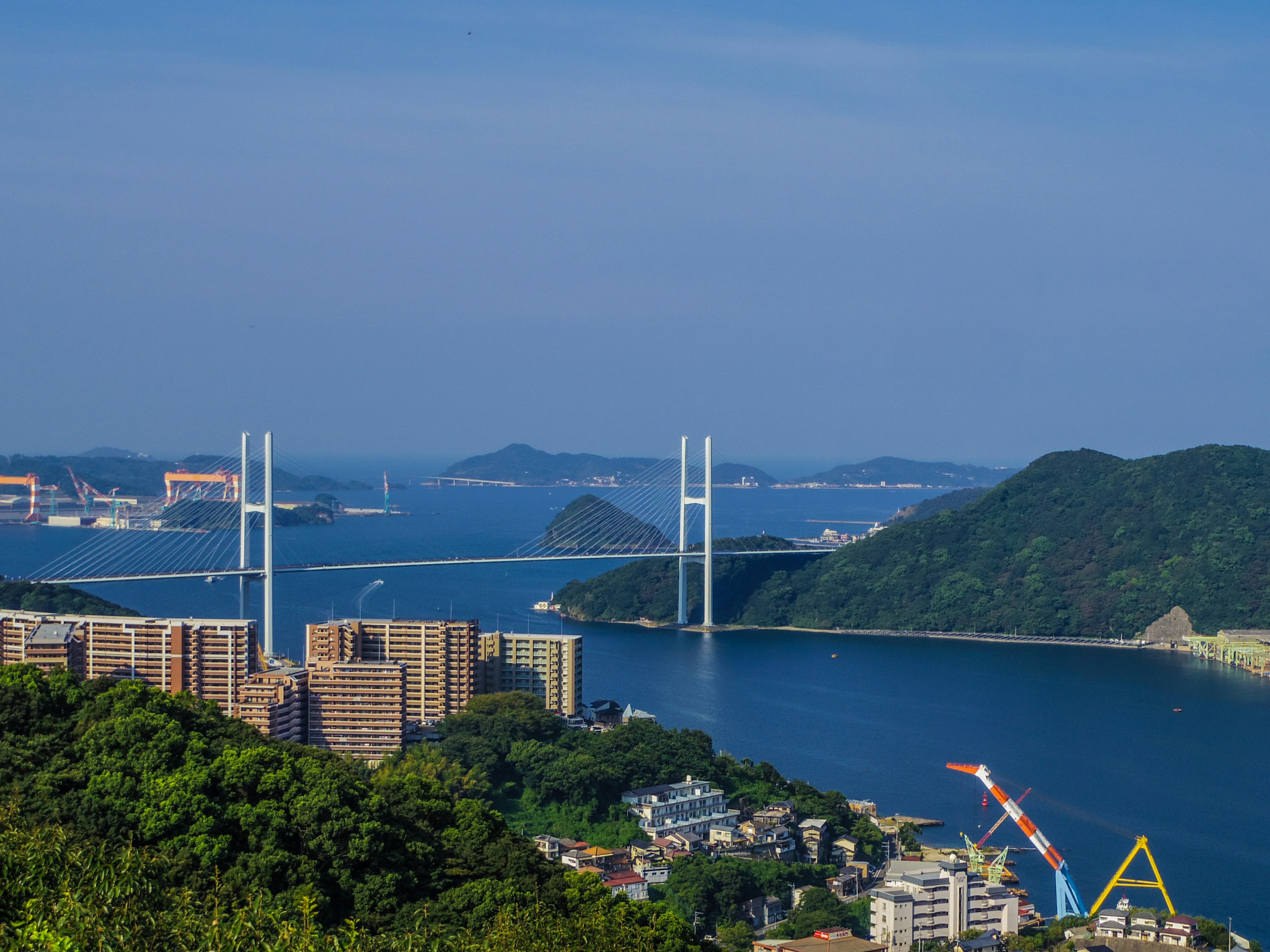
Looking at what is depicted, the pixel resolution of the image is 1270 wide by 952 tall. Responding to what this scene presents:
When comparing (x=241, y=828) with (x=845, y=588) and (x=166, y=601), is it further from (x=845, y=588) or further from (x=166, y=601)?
(x=845, y=588)

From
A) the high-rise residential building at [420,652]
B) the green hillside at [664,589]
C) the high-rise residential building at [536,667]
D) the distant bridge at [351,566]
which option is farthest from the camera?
the green hillside at [664,589]

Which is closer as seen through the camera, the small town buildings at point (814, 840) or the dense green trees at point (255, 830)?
the dense green trees at point (255, 830)

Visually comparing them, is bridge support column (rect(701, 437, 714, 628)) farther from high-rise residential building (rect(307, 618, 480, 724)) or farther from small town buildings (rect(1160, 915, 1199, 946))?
small town buildings (rect(1160, 915, 1199, 946))

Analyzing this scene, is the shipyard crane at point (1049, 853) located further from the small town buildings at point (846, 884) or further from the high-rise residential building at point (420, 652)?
the high-rise residential building at point (420, 652)

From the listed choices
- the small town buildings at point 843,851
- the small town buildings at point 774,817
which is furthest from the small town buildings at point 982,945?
the small town buildings at point 774,817

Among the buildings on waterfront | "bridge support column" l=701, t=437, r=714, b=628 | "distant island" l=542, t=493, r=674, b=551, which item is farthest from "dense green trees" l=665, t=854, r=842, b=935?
"distant island" l=542, t=493, r=674, b=551

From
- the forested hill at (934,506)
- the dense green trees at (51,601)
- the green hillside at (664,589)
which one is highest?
the forested hill at (934,506)

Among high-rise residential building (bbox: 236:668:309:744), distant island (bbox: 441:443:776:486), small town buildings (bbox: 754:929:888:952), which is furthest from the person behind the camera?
distant island (bbox: 441:443:776:486)
